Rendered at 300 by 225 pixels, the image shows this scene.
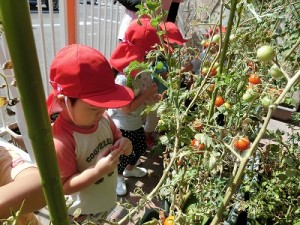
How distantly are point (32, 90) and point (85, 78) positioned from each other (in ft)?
2.83

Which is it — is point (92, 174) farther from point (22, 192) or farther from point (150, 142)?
point (150, 142)

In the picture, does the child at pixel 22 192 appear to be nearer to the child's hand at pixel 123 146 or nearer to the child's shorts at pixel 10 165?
the child's shorts at pixel 10 165

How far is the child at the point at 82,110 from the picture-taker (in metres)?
1.03

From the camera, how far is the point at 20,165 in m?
0.78

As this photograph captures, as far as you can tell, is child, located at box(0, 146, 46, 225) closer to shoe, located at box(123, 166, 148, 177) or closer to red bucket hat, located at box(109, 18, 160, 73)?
red bucket hat, located at box(109, 18, 160, 73)

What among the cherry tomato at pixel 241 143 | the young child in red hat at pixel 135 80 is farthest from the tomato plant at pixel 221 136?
the young child in red hat at pixel 135 80

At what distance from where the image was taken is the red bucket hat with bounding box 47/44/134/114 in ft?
3.35

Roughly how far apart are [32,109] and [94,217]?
131 cm

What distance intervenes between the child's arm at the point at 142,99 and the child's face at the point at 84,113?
62 cm

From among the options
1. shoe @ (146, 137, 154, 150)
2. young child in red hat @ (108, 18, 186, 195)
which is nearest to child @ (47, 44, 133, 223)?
young child in red hat @ (108, 18, 186, 195)

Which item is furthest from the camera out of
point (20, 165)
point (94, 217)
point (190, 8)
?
point (190, 8)


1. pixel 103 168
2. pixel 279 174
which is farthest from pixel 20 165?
pixel 279 174

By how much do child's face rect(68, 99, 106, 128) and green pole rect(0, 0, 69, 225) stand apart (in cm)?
83

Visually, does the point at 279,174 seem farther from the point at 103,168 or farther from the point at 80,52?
the point at 80,52
